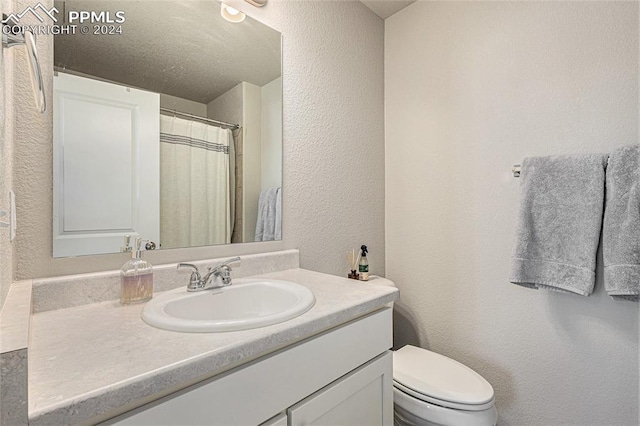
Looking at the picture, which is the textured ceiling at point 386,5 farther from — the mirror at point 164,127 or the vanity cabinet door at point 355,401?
the vanity cabinet door at point 355,401

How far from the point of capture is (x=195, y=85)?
3.73 ft

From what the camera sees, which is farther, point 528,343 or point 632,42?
point 528,343

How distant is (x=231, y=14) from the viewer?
122cm

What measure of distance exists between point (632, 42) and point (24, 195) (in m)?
2.04

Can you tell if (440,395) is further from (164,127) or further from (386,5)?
(386,5)

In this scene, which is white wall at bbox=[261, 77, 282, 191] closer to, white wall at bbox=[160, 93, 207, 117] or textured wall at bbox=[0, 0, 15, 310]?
white wall at bbox=[160, 93, 207, 117]

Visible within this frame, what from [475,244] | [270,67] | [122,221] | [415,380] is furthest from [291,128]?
[415,380]

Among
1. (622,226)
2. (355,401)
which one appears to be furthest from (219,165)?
(622,226)

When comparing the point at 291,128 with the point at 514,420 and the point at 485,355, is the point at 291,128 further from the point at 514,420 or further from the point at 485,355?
the point at 514,420

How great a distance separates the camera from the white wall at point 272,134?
131 centimetres

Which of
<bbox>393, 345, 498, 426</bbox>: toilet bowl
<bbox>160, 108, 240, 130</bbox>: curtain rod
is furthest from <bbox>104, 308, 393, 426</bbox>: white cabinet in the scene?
<bbox>160, 108, 240, 130</bbox>: curtain rod

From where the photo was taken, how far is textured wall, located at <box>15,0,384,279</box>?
138 cm

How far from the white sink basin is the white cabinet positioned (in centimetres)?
9

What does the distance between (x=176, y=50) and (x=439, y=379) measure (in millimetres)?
1593
